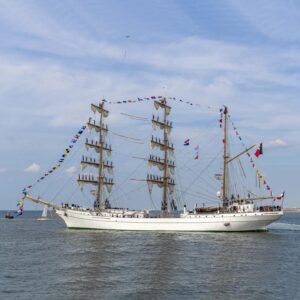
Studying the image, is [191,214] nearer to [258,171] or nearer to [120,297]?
[258,171]

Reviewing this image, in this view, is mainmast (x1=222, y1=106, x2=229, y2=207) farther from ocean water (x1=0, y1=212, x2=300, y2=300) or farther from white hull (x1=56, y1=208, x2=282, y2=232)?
ocean water (x1=0, y1=212, x2=300, y2=300)

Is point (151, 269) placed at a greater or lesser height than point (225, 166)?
lesser

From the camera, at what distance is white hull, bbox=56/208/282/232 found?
8444 centimetres

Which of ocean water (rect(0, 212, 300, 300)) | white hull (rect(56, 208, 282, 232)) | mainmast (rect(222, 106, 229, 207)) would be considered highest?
mainmast (rect(222, 106, 229, 207))

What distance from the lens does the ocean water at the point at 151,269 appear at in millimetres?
35750

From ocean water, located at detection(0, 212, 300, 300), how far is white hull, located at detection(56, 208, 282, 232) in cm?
1146

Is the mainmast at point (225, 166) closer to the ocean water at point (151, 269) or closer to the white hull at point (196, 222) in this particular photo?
the white hull at point (196, 222)

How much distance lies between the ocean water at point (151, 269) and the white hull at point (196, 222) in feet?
37.6

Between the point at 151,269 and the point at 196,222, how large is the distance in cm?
4081

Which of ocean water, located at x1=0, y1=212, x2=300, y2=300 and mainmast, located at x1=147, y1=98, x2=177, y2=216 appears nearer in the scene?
ocean water, located at x1=0, y1=212, x2=300, y2=300

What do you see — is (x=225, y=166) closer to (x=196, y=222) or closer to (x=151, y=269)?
(x=196, y=222)

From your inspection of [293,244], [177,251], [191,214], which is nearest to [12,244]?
[177,251]

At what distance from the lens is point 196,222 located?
85688 mm

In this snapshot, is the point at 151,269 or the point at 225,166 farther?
the point at 225,166
